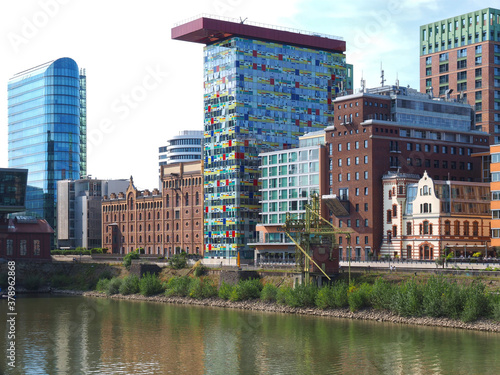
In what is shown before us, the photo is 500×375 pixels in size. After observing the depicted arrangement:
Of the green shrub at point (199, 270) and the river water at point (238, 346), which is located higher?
the green shrub at point (199, 270)

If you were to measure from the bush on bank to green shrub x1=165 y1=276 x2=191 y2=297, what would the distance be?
2.65ft

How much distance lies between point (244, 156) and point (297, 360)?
11384 centimetres

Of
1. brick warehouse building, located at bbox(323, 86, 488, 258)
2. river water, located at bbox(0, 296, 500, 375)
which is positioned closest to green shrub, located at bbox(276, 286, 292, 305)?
river water, located at bbox(0, 296, 500, 375)

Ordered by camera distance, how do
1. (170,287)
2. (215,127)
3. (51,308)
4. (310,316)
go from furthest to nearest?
(215,127)
(170,287)
(51,308)
(310,316)

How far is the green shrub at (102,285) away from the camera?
151 meters

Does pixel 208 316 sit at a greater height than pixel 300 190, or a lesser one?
lesser

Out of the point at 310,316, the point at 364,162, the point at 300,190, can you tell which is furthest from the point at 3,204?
the point at 310,316

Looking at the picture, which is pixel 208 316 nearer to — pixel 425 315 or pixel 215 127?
pixel 425 315

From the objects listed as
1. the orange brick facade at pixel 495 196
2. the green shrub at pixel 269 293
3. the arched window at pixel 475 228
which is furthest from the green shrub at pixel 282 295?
the arched window at pixel 475 228

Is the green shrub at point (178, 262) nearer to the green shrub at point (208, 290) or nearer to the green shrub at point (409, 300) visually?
the green shrub at point (208, 290)

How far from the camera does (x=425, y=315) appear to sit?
93.9m

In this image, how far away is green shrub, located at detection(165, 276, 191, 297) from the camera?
441 feet

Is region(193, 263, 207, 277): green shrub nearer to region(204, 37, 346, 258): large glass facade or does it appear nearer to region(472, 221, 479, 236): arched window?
region(204, 37, 346, 258): large glass facade

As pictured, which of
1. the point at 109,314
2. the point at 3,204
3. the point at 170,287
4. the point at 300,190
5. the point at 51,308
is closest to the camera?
the point at 109,314
